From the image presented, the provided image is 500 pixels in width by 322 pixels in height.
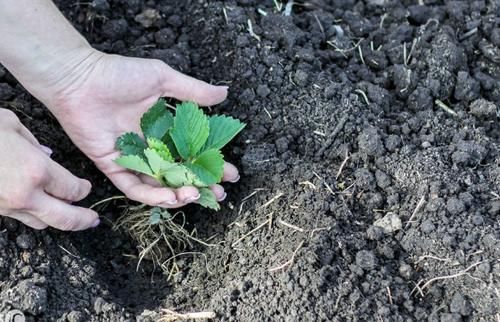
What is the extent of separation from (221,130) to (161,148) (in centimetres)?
20

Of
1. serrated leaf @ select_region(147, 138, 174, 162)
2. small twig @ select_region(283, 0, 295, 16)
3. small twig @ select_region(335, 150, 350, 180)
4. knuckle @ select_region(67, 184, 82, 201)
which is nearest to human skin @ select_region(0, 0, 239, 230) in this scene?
knuckle @ select_region(67, 184, 82, 201)

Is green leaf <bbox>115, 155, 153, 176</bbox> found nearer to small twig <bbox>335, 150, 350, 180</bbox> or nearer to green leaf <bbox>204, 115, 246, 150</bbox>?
green leaf <bbox>204, 115, 246, 150</bbox>

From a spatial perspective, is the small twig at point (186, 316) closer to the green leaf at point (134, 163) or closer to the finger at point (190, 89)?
the green leaf at point (134, 163)

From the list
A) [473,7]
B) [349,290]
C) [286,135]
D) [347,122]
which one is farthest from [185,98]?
[473,7]

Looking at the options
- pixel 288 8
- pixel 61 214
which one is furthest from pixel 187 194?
pixel 288 8

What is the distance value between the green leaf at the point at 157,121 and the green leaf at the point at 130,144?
3cm

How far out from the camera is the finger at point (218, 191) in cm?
221

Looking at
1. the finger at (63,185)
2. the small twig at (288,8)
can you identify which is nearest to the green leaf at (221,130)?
the finger at (63,185)

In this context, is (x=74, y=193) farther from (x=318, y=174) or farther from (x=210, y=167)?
(x=318, y=174)

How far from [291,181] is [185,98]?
1.27ft

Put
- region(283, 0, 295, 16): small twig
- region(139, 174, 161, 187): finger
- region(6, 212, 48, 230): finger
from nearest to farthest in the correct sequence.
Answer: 1. region(6, 212, 48, 230): finger
2. region(139, 174, 161, 187): finger
3. region(283, 0, 295, 16): small twig

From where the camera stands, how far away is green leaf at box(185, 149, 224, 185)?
6.96ft

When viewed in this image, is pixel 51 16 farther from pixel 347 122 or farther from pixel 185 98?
pixel 347 122

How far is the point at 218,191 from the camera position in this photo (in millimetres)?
2211
